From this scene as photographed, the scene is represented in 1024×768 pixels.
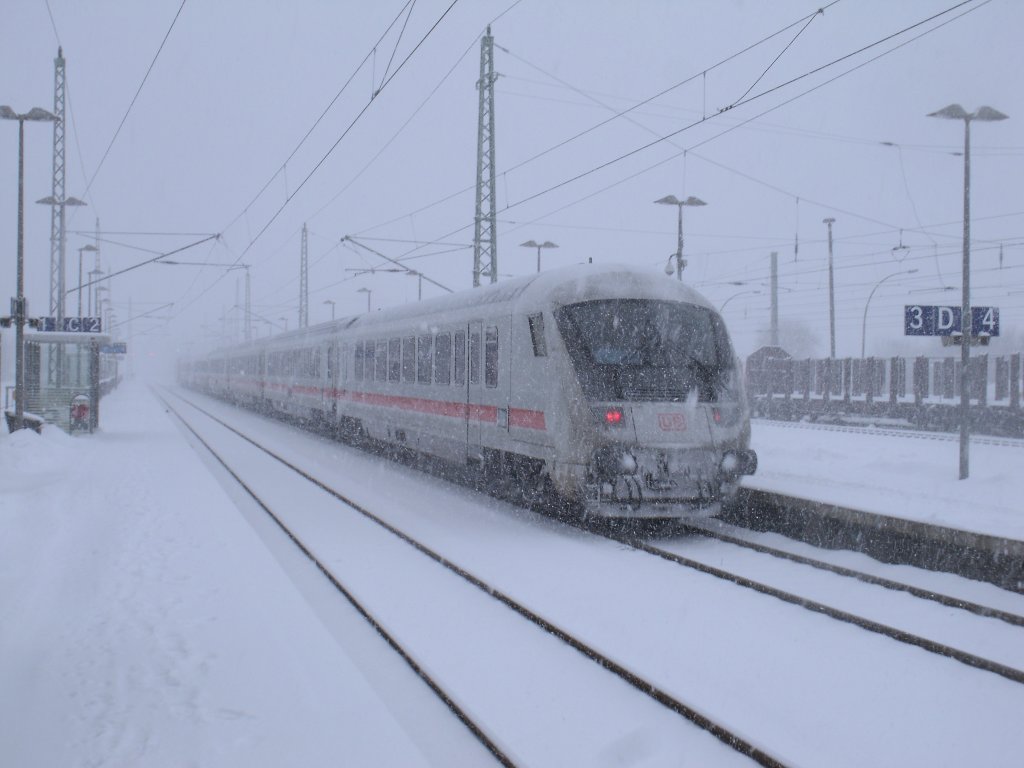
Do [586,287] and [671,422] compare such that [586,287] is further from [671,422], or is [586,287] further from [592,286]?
[671,422]

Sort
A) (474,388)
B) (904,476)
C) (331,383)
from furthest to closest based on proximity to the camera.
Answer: (331,383)
(904,476)
(474,388)

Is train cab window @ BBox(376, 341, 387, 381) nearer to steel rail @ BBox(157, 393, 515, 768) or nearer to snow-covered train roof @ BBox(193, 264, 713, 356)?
snow-covered train roof @ BBox(193, 264, 713, 356)

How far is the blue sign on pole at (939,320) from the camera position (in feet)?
46.0

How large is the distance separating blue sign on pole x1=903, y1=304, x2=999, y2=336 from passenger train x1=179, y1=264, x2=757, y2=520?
16.6 ft

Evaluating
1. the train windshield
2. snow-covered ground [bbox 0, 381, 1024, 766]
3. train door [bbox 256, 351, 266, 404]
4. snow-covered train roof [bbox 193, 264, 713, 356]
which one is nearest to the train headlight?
the train windshield

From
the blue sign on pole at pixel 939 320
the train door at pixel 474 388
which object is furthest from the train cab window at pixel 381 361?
the blue sign on pole at pixel 939 320

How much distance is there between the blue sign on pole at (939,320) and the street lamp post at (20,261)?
16486 millimetres

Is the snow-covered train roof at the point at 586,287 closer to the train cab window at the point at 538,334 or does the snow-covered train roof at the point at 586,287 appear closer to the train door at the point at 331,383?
the train cab window at the point at 538,334

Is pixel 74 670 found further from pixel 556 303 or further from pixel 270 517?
pixel 556 303

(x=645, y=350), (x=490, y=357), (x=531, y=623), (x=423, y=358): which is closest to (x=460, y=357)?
(x=490, y=357)

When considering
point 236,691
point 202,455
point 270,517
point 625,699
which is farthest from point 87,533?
point 202,455

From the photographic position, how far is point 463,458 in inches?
506

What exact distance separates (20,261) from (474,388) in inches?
455

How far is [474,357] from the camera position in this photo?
41.1ft
